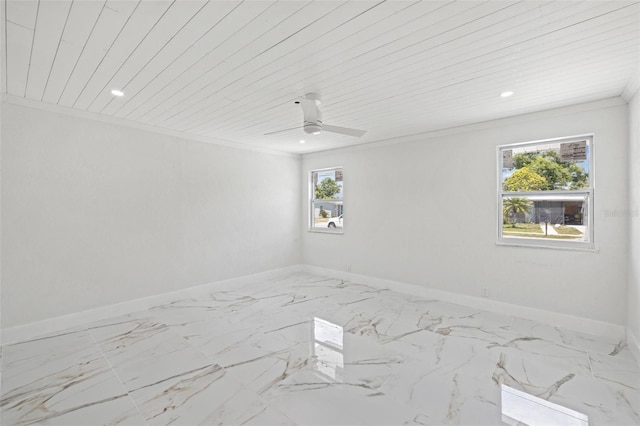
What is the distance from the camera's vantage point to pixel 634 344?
2.70 meters

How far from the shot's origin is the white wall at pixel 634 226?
266 centimetres

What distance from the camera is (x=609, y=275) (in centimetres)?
308

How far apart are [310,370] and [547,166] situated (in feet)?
11.7

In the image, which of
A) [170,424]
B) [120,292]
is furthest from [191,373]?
[120,292]

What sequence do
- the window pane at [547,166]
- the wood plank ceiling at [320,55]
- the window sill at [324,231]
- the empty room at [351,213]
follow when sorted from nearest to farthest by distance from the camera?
the wood plank ceiling at [320,55] → the empty room at [351,213] → the window pane at [547,166] → the window sill at [324,231]

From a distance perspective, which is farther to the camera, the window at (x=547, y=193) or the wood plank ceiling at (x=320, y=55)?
the window at (x=547, y=193)

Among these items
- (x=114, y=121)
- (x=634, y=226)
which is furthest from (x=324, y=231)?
(x=634, y=226)

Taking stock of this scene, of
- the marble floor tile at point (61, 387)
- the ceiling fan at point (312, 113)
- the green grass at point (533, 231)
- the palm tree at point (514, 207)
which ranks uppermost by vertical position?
the ceiling fan at point (312, 113)

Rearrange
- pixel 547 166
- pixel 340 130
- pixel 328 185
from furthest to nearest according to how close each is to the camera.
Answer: pixel 328 185 → pixel 547 166 → pixel 340 130

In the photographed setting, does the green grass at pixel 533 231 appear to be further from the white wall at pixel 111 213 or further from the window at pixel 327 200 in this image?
the white wall at pixel 111 213

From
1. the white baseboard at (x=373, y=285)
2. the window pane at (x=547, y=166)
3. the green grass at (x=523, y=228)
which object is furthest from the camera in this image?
the green grass at (x=523, y=228)

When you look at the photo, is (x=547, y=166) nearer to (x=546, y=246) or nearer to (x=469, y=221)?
(x=546, y=246)

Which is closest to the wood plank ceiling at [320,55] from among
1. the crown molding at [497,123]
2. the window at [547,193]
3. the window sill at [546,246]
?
the crown molding at [497,123]

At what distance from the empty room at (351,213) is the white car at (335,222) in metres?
0.43
